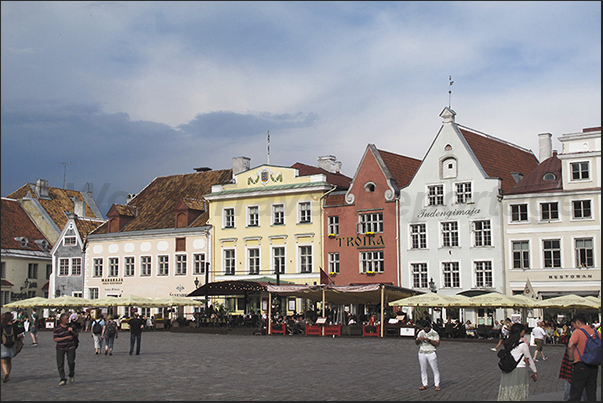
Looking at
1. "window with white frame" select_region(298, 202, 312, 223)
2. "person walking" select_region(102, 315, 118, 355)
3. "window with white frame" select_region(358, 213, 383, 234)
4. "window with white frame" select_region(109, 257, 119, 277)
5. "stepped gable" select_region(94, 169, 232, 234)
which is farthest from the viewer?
"window with white frame" select_region(109, 257, 119, 277)

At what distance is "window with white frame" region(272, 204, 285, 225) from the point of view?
5700cm

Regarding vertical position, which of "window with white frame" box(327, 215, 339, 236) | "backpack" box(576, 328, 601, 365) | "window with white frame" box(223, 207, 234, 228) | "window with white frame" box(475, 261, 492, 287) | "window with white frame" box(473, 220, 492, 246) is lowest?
"backpack" box(576, 328, 601, 365)

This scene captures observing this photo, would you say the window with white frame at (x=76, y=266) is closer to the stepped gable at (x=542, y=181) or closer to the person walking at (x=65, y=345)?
the stepped gable at (x=542, y=181)

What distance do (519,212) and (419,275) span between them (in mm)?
7307

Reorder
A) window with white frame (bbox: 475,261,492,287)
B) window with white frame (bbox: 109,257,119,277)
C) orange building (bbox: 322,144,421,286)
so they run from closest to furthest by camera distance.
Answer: window with white frame (bbox: 475,261,492,287) → orange building (bbox: 322,144,421,286) → window with white frame (bbox: 109,257,119,277)

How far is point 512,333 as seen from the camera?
45.4 feet

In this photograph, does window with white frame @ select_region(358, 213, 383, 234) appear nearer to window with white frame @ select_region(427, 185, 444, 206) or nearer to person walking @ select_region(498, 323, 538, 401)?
window with white frame @ select_region(427, 185, 444, 206)

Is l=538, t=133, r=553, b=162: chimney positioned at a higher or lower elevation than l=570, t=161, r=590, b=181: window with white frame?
higher

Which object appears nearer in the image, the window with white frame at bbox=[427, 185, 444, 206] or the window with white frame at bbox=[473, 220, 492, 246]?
the window with white frame at bbox=[473, 220, 492, 246]

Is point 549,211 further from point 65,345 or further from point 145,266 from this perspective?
point 65,345

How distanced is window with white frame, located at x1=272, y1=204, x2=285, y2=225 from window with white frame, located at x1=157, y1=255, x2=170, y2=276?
9.27m

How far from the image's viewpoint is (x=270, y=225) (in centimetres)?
5734

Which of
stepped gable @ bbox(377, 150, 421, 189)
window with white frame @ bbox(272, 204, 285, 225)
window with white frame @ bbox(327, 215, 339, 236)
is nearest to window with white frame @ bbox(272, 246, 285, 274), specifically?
window with white frame @ bbox(272, 204, 285, 225)

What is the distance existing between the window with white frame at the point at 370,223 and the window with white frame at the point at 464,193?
5.40m
